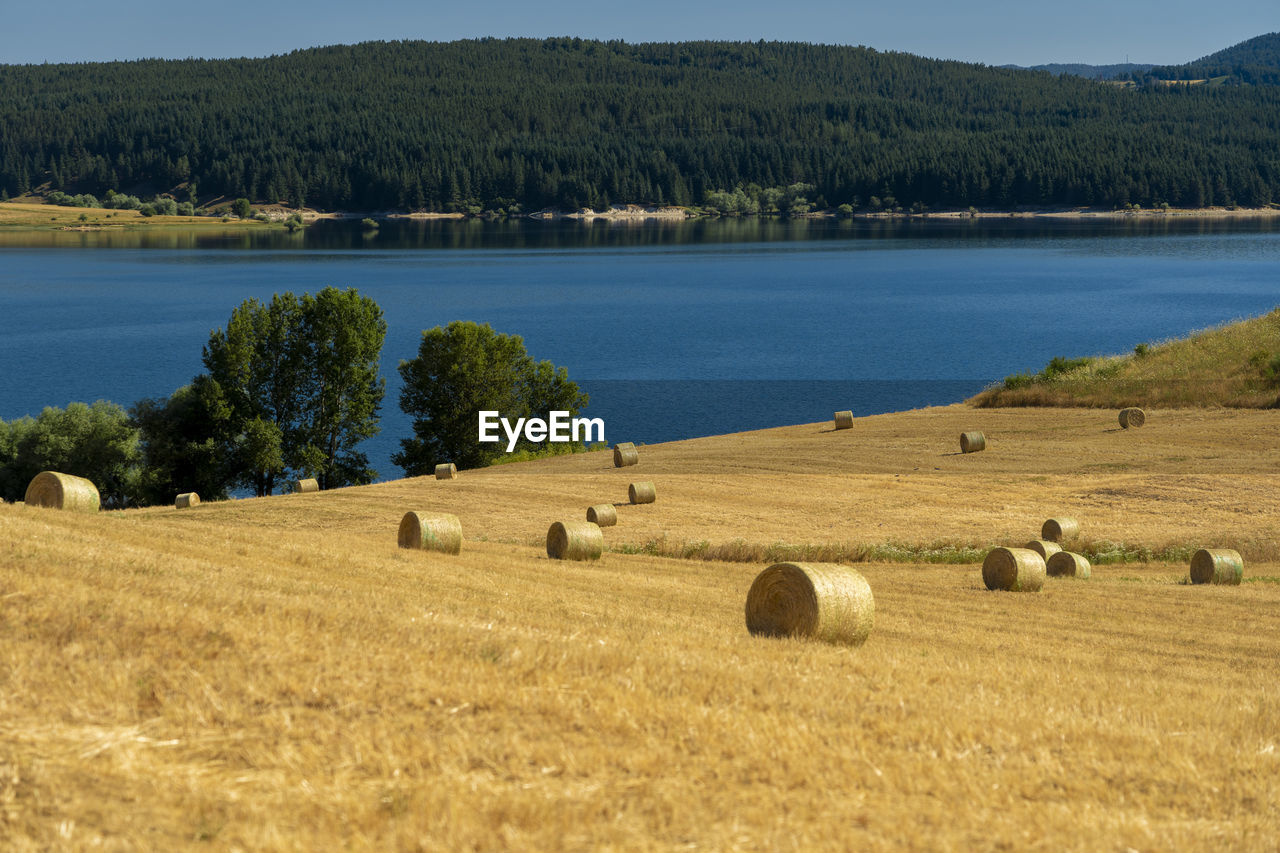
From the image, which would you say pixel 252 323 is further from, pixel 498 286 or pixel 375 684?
pixel 498 286

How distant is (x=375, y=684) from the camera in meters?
9.55

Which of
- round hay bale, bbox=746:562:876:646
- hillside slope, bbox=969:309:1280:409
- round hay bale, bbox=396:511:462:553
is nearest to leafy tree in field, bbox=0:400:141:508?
hillside slope, bbox=969:309:1280:409

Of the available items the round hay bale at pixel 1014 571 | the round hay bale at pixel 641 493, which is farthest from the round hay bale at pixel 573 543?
the round hay bale at pixel 641 493

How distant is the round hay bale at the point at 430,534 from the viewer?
884 inches

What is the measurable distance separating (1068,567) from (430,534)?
485 inches

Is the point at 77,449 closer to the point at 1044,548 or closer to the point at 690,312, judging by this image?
the point at 1044,548

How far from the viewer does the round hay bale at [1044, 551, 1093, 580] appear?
22953mm

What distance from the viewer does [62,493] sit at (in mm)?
20219

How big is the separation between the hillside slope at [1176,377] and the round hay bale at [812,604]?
3531 cm

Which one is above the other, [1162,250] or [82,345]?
[1162,250]

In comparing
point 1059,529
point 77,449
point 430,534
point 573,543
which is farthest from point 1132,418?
point 77,449

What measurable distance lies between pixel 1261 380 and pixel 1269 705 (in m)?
37.4

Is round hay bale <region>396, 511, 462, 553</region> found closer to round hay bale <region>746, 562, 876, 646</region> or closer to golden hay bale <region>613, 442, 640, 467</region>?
round hay bale <region>746, 562, 876, 646</region>

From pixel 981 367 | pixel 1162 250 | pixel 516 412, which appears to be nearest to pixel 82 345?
pixel 516 412
